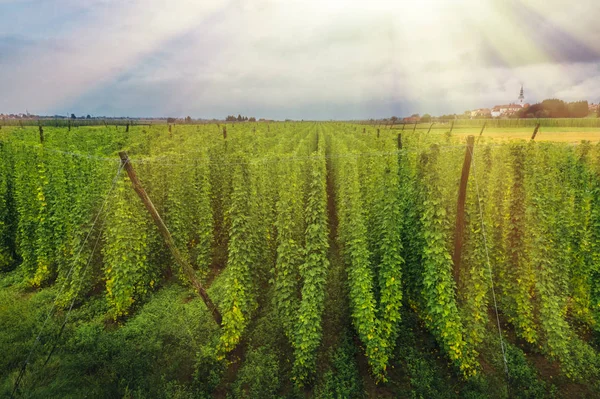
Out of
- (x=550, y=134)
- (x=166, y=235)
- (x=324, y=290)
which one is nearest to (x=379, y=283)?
(x=324, y=290)

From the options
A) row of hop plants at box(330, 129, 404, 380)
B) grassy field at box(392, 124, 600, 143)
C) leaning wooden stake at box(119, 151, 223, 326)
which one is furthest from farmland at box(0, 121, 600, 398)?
grassy field at box(392, 124, 600, 143)

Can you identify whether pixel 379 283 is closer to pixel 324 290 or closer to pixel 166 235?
pixel 324 290

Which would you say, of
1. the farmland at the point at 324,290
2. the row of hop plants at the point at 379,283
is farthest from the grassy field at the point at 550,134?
the row of hop plants at the point at 379,283

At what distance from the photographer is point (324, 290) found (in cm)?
1203

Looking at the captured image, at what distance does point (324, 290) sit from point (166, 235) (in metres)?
5.67

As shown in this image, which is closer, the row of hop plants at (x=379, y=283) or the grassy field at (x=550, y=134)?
the row of hop plants at (x=379, y=283)

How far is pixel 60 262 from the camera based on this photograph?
45.3 ft

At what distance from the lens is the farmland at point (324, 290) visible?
940cm

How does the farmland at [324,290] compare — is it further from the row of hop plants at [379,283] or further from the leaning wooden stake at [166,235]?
the leaning wooden stake at [166,235]

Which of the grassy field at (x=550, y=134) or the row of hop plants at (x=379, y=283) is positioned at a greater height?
the grassy field at (x=550, y=134)

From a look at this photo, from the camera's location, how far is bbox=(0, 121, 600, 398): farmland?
9.40 m

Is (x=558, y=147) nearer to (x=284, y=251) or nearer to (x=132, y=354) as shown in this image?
(x=284, y=251)

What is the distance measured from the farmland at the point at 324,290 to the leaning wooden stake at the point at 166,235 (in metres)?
0.16

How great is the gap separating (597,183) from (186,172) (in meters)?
17.1
